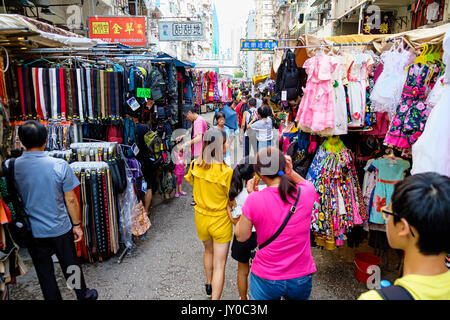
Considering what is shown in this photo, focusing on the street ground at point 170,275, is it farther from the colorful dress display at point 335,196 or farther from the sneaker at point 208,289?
the colorful dress display at point 335,196

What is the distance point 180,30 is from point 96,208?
10.2 m

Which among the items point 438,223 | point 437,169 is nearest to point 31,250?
point 438,223

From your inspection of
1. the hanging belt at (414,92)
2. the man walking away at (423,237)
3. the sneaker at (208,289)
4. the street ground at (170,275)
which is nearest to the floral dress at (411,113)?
the hanging belt at (414,92)

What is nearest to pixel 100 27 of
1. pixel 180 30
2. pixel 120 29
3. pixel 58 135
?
pixel 120 29

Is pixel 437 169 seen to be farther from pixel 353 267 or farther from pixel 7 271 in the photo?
pixel 7 271

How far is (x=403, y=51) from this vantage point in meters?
3.31

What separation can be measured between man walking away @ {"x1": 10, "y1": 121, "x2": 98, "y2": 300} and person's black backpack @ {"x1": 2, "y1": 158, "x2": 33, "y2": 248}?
33 millimetres

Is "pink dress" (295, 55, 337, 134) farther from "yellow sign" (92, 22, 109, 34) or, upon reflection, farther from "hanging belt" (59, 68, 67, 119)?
"yellow sign" (92, 22, 109, 34)

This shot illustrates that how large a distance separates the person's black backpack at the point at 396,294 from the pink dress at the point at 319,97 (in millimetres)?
2337

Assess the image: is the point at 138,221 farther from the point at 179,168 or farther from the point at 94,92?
the point at 179,168


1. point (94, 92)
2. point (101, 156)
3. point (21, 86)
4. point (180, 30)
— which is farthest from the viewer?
point (180, 30)

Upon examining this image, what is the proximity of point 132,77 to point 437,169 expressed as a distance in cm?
426

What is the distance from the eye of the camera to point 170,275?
399 cm

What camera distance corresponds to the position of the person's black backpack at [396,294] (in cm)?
118
